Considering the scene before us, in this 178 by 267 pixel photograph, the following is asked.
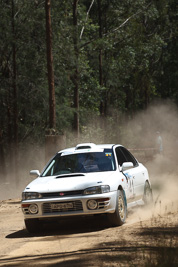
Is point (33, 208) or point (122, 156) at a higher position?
point (122, 156)

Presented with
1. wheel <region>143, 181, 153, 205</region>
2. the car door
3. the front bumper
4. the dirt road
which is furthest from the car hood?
wheel <region>143, 181, 153, 205</region>

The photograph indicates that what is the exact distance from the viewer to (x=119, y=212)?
11.2 meters

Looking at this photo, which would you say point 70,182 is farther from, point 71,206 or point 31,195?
point 31,195

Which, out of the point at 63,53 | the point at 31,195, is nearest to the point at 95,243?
the point at 31,195

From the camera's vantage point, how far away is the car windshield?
469 inches

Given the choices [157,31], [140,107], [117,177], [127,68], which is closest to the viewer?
[117,177]

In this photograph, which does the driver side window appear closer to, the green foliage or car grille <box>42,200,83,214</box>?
car grille <box>42,200,83,214</box>

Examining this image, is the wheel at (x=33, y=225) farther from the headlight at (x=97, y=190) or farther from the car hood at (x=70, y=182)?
the headlight at (x=97, y=190)

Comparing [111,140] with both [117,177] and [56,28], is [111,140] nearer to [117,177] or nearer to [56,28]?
[56,28]

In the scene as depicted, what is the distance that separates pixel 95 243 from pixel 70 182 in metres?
1.92

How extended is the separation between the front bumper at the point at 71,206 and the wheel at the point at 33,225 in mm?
289

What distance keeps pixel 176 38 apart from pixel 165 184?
4516cm

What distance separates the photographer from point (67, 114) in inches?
1519

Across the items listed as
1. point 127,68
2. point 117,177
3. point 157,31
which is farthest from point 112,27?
point 117,177
